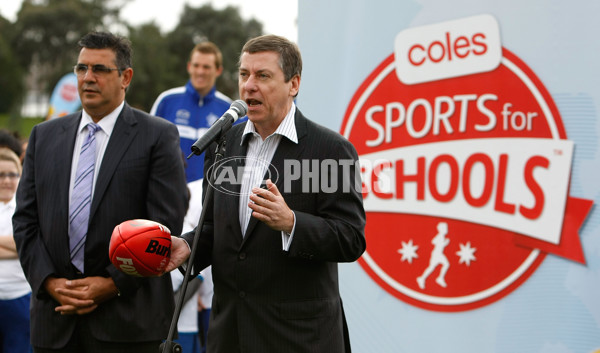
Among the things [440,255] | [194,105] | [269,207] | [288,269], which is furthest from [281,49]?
[194,105]

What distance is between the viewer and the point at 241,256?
8.83ft

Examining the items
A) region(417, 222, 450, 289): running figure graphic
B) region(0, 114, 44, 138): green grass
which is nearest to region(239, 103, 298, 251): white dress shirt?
region(417, 222, 450, 289): running figure graphic

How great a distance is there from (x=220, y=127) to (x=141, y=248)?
567mm

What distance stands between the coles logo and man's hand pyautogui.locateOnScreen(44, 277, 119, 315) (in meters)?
1.55

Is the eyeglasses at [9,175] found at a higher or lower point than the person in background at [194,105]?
lower

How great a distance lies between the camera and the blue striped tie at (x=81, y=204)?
3270 mm

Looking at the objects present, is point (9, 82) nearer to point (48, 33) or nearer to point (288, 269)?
point (48, 33)

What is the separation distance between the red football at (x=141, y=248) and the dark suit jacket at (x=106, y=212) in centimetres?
51

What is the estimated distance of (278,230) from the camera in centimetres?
258

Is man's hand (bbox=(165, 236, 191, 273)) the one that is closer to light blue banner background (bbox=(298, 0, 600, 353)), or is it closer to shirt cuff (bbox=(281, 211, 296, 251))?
shirt cuff (bbox=(281, 211, 296, 251))

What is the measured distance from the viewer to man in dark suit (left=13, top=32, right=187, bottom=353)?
127 inches

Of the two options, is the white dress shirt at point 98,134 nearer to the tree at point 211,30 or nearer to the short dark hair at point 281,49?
the short dark hair at point 281,49

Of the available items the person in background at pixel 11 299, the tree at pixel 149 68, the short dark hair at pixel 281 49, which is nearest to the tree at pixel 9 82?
the tree at pixel 149 68

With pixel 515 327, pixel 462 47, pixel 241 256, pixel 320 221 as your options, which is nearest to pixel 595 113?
pixel 462 47
